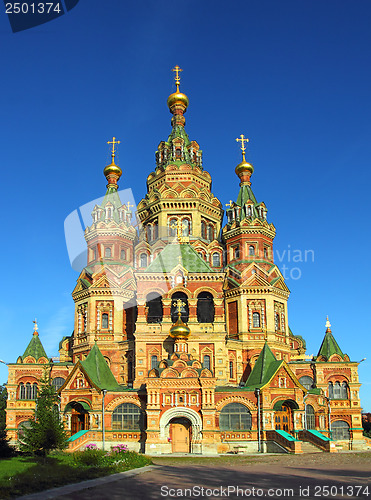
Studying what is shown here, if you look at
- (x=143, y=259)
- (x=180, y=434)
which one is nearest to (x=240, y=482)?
(x=180, y=434)

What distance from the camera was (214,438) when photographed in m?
32.7

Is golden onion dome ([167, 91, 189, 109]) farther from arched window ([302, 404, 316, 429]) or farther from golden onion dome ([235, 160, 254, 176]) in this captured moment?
arched window ([302, 404, 316, 429])

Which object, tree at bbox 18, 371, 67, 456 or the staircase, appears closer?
tree at bbox 18, 371, 67, 456

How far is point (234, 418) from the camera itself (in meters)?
34.6

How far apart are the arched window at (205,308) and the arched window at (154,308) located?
9.67ft

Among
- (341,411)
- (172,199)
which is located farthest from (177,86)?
(341,411)

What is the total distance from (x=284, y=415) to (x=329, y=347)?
12654mm

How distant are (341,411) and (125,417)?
18.8 m

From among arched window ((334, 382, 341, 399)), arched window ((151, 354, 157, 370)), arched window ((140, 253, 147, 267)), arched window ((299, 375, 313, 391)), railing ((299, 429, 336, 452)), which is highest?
arched window ((140, 253, 147, 267))

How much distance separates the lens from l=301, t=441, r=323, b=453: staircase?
33938 millimetres

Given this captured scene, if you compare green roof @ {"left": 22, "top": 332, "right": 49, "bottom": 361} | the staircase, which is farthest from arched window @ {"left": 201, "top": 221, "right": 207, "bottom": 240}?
the staircase

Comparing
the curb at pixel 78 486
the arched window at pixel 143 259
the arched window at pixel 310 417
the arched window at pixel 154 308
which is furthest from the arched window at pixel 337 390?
the curb at pixel 78 486

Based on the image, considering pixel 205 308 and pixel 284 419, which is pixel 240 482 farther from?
pixel 205 308

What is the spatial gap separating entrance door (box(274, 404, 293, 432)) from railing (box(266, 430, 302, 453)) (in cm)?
112
